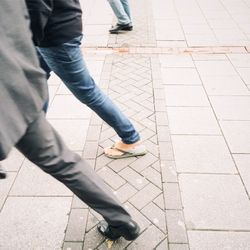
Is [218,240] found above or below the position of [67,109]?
above

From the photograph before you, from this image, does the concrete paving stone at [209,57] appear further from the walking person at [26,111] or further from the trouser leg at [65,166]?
the walking person at [26,111]

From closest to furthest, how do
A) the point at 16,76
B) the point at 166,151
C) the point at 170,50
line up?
1. the point at 16,76
2. the point at 166,151
3. the point at 170,50

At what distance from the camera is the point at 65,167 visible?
5.36 feet

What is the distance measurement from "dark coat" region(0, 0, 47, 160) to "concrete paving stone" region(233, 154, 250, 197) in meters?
1.99

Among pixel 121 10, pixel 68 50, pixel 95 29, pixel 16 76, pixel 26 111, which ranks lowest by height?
pixel 95 29

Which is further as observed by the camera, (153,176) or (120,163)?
(120,163)

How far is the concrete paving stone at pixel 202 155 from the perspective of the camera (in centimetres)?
286

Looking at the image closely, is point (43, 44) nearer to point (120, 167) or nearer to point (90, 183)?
point (90, 183)

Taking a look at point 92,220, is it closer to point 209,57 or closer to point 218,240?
point 218,240

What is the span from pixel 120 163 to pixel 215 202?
34.7 inches

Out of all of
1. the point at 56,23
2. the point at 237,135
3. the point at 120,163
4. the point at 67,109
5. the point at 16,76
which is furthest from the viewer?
the point at 67,109

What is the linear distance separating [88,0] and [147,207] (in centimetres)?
633

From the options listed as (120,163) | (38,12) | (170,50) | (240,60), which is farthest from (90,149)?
(240,60)

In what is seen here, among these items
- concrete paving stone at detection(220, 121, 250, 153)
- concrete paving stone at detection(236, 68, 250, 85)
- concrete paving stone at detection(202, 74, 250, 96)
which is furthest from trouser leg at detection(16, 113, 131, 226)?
concrete paving stone at detection(236, 68, 250, 85)
